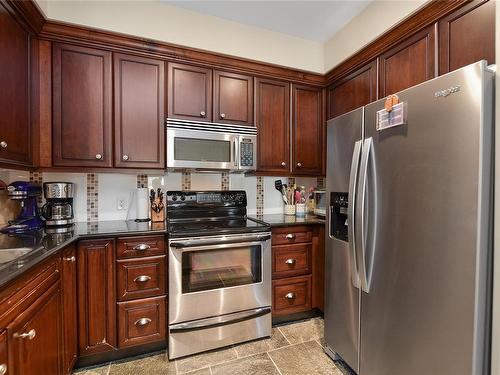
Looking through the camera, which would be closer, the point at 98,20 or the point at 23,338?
the point at 23,338

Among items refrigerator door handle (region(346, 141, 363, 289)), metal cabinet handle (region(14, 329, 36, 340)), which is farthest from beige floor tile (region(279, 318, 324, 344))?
metal cabinet handle (region(14, 329, 36, 340))

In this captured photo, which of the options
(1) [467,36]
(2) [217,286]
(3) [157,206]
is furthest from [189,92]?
(1) [467,36]

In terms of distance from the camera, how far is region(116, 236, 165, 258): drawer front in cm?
177

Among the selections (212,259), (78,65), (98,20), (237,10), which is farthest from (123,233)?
(237,10)

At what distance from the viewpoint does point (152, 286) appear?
6.03 ft

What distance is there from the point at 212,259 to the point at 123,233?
0.65m

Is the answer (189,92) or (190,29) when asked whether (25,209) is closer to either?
(189,92)

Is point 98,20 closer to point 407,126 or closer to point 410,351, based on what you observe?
point 407,126

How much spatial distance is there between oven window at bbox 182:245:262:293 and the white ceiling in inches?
76.4

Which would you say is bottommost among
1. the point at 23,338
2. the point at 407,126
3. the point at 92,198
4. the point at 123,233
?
the point at 23,338

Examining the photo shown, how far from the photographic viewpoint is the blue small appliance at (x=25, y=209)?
5.47ft

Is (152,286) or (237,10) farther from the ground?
(237,10)

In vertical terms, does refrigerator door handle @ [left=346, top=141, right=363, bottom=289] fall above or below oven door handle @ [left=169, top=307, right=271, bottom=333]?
above

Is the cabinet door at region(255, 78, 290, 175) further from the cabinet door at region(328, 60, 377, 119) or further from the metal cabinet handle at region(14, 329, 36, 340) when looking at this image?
the metal cabinet handle at region(14, 329, 36, 340)
